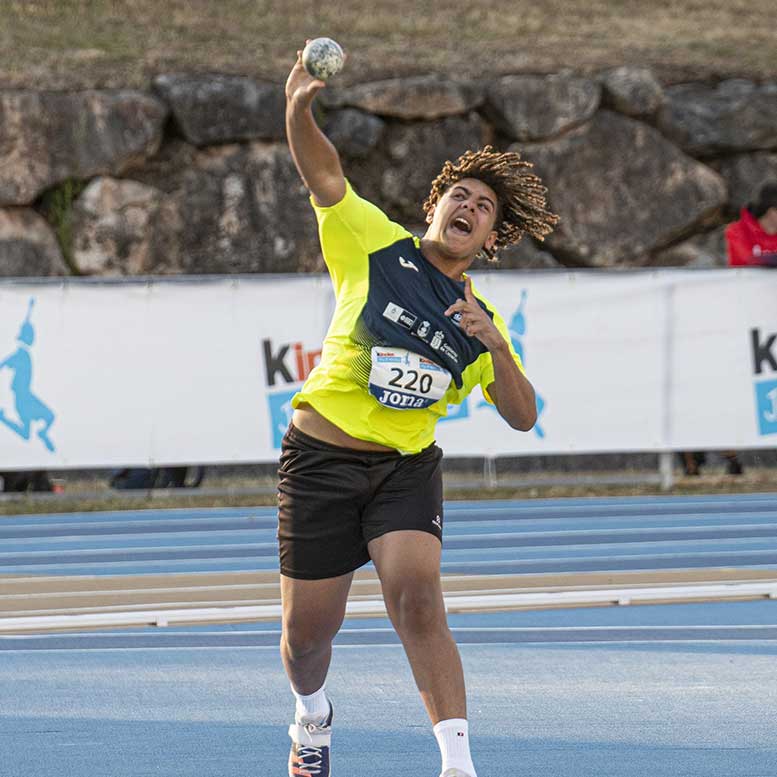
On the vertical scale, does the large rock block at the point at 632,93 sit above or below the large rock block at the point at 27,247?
above

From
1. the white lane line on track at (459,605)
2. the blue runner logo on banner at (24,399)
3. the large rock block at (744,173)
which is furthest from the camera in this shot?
the large rock block at (744,173)

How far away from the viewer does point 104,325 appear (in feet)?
36.3

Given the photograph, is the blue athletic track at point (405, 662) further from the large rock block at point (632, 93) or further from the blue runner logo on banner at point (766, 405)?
the large rock block at point (632, 93)

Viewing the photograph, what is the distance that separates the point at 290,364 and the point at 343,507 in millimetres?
7164

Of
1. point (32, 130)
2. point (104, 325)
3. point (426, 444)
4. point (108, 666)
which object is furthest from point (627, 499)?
point (32, 130)

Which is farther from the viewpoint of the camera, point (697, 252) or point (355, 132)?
point (697, 252)

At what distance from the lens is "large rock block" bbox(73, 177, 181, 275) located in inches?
680

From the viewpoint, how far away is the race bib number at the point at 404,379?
397cm

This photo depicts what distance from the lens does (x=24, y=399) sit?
10.9m

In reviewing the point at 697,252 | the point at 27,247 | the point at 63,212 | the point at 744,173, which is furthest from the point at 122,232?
the point at 744,173

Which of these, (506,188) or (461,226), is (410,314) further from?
(506,188)

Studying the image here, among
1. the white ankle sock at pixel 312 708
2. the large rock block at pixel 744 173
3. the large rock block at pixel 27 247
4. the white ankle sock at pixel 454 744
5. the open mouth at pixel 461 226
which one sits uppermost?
the open mouth at pixel 461 226

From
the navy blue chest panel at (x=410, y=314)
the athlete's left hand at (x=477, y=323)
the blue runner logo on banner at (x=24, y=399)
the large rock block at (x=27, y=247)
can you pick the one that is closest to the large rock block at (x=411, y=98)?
the large rock block at (x=27, y=247)

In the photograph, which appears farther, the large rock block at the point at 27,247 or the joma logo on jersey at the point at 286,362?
the large rock block at the point at 27,247
